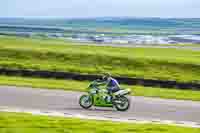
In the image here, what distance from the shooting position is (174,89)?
1453 inches

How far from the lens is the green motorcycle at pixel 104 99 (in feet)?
77.3

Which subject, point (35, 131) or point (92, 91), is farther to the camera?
point (92, 91)

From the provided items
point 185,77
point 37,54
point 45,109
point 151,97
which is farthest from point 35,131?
point 37,54

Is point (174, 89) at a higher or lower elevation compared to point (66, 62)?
lower

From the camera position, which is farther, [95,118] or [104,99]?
[104,99]

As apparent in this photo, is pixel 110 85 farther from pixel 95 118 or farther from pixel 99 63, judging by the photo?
pixel 99 63

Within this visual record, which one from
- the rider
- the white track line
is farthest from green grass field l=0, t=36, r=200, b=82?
the white track line

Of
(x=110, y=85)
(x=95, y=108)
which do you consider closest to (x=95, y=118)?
(x=110, y=85)

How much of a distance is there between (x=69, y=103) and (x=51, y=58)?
3133cm

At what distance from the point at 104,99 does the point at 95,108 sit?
82cm

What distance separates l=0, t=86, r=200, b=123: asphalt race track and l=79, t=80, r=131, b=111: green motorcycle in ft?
0.86

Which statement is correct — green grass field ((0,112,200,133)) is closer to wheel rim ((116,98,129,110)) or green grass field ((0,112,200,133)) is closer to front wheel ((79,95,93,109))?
front wheel ((79,95,93,109))

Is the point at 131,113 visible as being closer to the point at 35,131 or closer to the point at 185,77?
the point at 35,131

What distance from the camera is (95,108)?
953 inches
